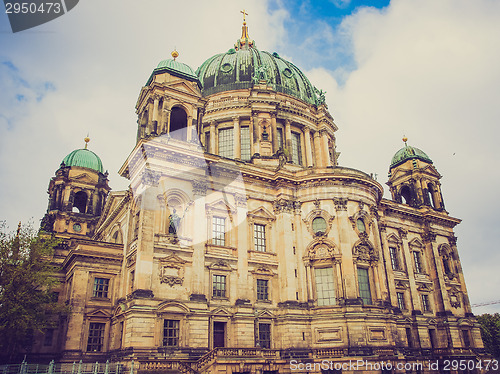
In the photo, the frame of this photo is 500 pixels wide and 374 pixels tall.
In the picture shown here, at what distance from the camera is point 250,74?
46.8 metres

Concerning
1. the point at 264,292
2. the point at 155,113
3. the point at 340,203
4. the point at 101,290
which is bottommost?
the point at 264,292

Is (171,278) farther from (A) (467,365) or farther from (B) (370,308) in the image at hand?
(A) (467,365)

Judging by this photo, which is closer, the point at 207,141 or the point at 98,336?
the point at 98,336

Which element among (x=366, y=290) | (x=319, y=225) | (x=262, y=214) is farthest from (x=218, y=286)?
(x=366, y=290)

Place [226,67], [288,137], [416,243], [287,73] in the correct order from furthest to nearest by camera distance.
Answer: [287,73] → [226,67] → [416,243] → [288,137]

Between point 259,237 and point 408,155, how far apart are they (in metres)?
25.9

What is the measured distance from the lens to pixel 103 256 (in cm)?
3284

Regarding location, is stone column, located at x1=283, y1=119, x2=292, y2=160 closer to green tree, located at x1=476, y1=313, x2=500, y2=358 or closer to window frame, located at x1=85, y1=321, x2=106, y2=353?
window frame, located at x1=85, y1=321, x2=106, y2=353

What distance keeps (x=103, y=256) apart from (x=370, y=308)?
2101 centimetres

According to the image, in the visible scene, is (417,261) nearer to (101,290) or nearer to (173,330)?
(173,330)

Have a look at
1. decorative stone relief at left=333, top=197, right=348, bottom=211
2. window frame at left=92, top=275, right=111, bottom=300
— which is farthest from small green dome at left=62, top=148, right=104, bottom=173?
decorative stone relief at left=333, top=197, right=348, bottom=211

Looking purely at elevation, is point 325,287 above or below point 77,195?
below

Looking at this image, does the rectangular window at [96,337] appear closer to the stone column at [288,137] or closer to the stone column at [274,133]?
the stone column at [274,133]

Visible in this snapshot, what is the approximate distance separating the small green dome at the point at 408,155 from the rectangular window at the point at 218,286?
30.4m
